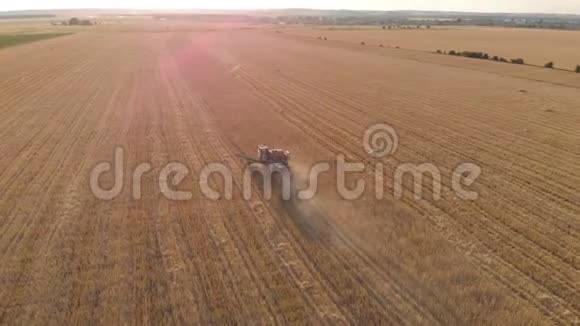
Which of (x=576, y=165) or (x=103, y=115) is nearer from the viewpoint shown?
(x=576, y=165)

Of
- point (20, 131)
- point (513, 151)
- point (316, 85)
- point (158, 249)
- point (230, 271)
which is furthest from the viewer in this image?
point (316, 85)

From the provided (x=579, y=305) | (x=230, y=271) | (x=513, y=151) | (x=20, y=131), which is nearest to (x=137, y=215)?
(x=230, y=271)

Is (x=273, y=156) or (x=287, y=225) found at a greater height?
(x=273, y=156)

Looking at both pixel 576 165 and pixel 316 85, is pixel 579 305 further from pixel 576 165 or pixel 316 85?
pixel 316 85

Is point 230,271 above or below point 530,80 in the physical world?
above

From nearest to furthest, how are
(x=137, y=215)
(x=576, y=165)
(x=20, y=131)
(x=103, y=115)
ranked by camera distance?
(x=137, y=215), (x=576, y=165), (x=20, y=131), (x=103, y=115)

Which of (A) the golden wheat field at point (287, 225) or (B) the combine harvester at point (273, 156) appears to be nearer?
(A) the golden wheat field at point (287, 225)

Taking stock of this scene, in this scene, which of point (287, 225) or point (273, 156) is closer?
point (287, 225)
